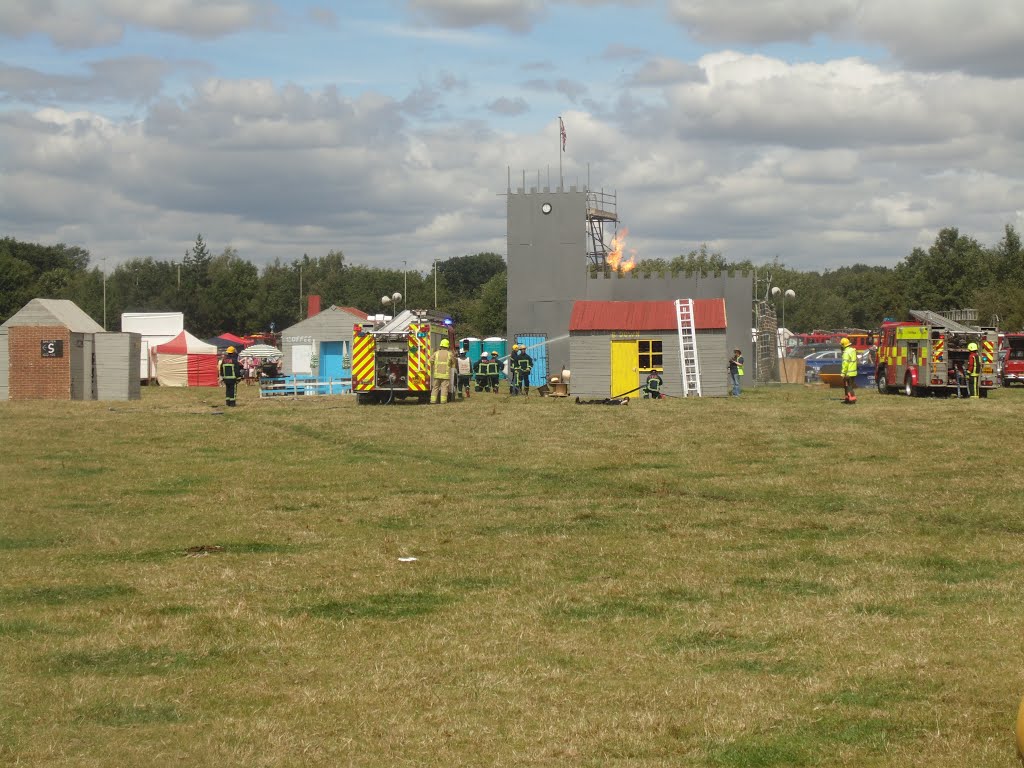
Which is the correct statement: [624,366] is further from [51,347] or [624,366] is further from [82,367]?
[51,347]

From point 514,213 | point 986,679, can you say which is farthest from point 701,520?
point 514,213

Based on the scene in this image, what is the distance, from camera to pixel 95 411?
33.3m

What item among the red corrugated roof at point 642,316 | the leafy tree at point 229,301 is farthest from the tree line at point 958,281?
the leafy tree at point 229,301

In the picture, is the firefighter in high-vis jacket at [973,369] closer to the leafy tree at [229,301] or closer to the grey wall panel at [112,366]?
the grey wall panel at [112,366]

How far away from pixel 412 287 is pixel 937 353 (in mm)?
100968

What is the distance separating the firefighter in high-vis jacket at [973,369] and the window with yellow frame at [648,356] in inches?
369

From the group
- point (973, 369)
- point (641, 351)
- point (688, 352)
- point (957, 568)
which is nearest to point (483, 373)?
point (641, 351)

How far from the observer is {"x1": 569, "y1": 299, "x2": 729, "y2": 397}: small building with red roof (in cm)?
4006

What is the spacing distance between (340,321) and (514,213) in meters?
11.4

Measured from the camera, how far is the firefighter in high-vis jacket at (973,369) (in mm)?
34812

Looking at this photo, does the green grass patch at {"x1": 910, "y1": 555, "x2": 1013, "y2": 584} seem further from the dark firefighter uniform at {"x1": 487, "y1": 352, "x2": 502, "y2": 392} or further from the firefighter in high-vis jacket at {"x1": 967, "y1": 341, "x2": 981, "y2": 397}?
the dark firefighter uniform at {"x1": 487, "y1": 352, "x2": 502, "y2": 392}

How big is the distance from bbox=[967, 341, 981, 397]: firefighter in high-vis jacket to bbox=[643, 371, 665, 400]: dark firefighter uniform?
27.7ft

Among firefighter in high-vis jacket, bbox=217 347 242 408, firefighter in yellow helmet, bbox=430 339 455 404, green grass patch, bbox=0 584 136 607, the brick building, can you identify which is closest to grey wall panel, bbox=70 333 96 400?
the brick building

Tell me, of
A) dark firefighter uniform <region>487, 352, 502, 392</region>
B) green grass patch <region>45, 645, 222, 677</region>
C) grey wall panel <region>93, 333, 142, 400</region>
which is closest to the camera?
green grass patch <region>45, 645, 222, 677</region>
